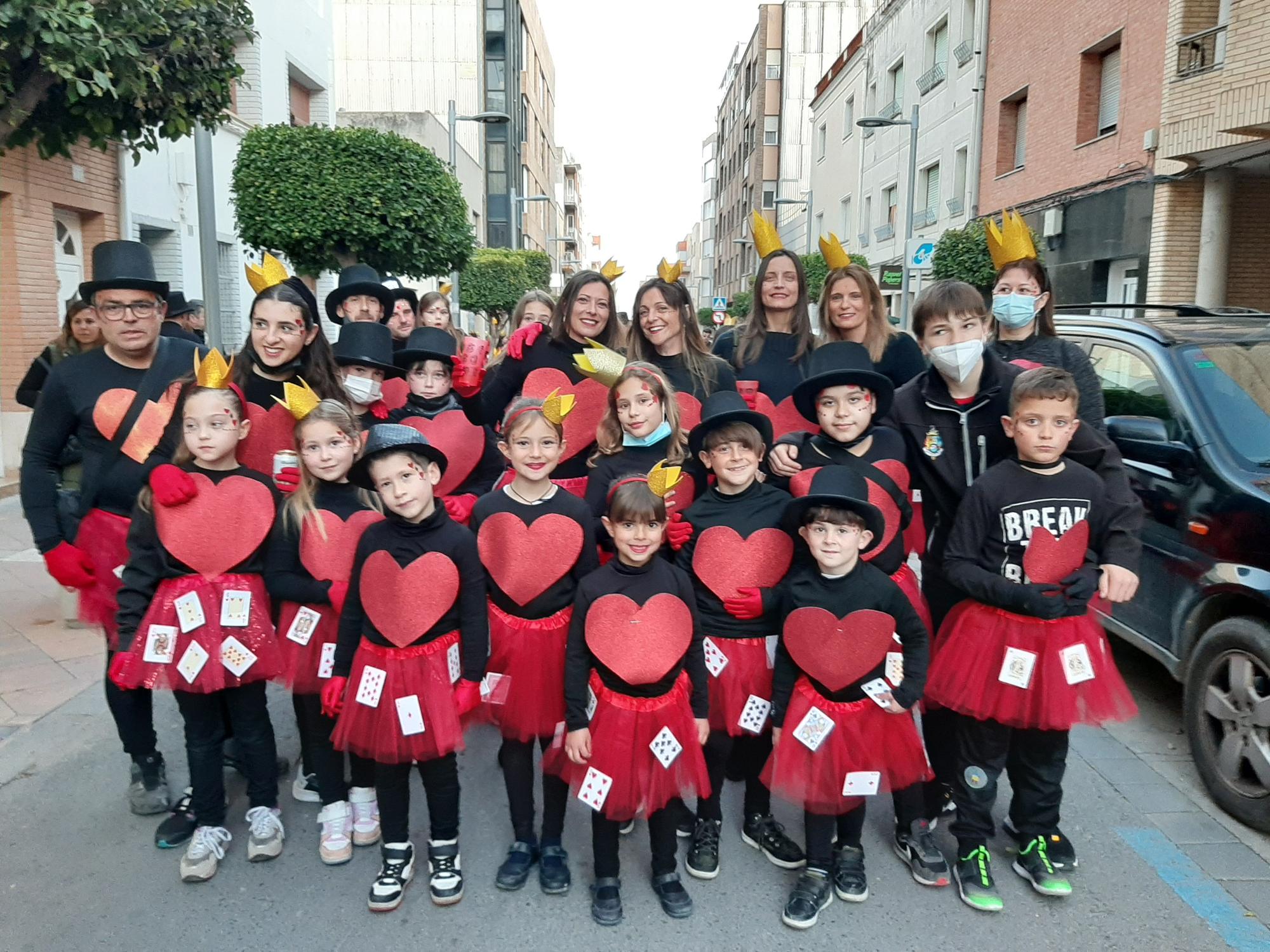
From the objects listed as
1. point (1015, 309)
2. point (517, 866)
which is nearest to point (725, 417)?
point (1015, 309)

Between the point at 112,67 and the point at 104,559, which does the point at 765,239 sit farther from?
the point at 104,559

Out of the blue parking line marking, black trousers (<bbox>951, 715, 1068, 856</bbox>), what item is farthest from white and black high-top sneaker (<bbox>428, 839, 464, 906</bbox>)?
the blue parking line marking

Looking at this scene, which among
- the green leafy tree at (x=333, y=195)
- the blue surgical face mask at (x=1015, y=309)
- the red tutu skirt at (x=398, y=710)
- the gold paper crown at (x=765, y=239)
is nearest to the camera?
the red tutu skirt at (x=398, y=710)

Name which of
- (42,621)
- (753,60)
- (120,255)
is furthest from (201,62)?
(753,60)

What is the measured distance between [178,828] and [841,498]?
105 inches

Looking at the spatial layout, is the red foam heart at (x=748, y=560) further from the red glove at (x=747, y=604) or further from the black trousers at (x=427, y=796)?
the black trousers at (x=427, y=796)

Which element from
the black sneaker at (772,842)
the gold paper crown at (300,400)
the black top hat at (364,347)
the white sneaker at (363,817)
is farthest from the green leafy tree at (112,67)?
the black sneaker at (772,842)

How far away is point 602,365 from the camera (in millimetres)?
3551

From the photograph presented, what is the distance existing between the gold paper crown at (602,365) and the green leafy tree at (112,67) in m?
2.33

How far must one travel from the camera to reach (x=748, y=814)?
3.34 meters

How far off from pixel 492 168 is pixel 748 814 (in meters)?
46.6

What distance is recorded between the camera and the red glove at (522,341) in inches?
164

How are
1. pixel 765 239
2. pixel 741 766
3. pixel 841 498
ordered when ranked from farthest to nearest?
pixel 765 239 → pixel 741 766 → pixel 841 498

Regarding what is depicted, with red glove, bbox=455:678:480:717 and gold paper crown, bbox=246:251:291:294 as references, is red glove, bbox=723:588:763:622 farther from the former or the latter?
gold paper crown, bbox=246:251:291:294
